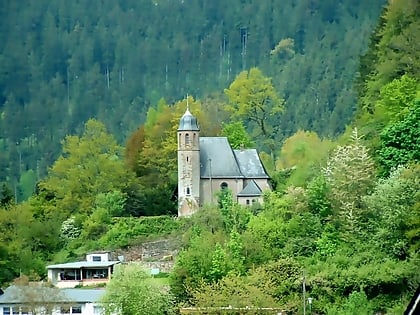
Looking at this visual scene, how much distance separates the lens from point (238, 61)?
119m

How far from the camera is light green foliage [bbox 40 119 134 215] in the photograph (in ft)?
153

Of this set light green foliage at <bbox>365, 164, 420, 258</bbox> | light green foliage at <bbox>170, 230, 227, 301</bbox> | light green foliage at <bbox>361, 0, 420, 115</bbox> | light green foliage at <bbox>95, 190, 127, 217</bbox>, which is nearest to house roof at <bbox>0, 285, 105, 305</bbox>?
light green foliage at <bbox>170, 230, 227, 301</bbox>

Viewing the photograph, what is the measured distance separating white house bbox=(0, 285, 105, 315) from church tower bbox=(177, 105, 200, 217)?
7189mm

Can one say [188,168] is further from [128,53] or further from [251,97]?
[128,53]

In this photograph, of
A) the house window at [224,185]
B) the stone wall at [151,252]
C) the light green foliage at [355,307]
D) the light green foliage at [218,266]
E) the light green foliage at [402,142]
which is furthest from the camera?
the house window at [224,185]

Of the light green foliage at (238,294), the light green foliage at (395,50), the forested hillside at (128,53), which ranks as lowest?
the light green foliage at (238,294)

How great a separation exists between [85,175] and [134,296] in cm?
1455

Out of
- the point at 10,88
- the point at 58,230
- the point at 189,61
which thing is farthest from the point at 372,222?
the point at 10,88

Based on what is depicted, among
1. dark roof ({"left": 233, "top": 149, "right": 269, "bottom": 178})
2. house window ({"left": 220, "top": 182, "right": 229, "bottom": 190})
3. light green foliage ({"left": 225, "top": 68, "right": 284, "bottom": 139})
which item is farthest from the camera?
light green foliage ({"left": 225, "top": 68, "right": 284, "bottom": 139})

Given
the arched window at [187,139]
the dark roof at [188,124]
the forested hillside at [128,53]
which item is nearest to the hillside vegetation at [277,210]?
the dark roof at [188,124]

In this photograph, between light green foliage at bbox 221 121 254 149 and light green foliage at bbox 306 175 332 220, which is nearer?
light green foliage at bbox 306 175 332 220

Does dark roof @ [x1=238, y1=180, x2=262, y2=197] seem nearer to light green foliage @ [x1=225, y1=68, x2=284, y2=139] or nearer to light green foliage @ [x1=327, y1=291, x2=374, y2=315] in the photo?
light green foliage @ [x1=225, y1=68, x2=284, y2=139]

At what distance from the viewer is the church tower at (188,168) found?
43.0 metres

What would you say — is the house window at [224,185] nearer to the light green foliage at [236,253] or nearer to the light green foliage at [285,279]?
the light green foliage at [236,253]
